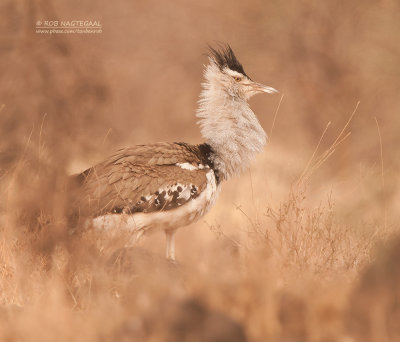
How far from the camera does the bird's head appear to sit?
561 cm

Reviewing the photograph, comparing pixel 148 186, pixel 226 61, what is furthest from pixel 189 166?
pixel 226 61

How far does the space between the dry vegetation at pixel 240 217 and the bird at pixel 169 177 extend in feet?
0.56

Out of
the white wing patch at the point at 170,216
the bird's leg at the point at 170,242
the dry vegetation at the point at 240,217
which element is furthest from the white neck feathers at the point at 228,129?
the bird's leg at the point at 170,242

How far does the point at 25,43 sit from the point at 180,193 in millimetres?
1646

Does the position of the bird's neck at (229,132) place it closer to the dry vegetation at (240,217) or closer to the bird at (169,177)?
the bird at (169,177)

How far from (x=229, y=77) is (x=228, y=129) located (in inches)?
21.4

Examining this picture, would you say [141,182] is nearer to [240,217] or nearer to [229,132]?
[229,132]

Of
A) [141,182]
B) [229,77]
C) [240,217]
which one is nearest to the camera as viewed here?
[141,182]

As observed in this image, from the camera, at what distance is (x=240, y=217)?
772cm

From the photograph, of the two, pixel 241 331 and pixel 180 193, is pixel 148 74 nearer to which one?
pixel 180 193

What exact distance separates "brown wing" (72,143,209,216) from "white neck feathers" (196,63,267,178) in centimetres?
25

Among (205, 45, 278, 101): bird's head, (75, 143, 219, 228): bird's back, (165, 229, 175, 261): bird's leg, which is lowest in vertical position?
(165, 229, 175, 261): bird's leg

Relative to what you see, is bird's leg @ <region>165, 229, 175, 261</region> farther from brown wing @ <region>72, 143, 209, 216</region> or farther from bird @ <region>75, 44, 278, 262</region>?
brown wing @ <region>72, 143, 209, 216</region>

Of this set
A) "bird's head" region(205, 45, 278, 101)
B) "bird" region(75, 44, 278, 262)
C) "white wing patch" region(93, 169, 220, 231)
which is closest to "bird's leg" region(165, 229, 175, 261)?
"bird" region(75, 44, 278, 262)
